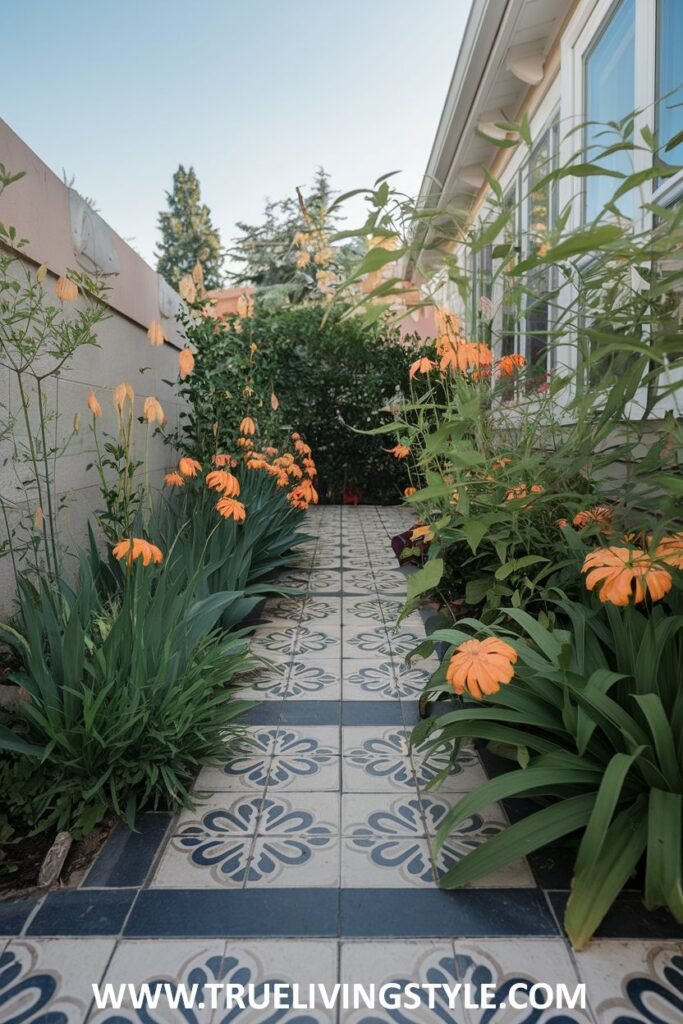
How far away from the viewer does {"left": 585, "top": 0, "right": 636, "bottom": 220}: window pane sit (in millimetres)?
3479

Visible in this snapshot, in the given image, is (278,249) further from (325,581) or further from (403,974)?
(403,974)

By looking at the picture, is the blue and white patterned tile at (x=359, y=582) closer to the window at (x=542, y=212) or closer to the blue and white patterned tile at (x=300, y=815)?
the window at (x=542, y=212)

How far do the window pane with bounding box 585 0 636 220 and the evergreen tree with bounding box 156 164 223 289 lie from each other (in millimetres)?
27866

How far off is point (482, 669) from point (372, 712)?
3.83ft

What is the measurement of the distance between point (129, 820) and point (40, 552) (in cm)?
148

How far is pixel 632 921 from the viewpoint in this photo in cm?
161

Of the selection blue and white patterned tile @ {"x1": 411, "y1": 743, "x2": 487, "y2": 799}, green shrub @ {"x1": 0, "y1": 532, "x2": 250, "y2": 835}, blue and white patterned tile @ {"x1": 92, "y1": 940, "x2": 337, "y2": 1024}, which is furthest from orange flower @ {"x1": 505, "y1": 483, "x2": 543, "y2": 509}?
blue and white patterned tile @ {"x1": 92, "y1": 940, "x2": 337, "y2": 1024}

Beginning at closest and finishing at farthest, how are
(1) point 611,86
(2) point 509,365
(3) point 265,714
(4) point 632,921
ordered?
1. (4) point 632,921
2. (3) point 265,714
3. (2) point 509,365
4. (1) point 611,86

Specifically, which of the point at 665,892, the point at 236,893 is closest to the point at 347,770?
the point at 236,893

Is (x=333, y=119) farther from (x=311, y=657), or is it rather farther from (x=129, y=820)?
(x=129, y=820)

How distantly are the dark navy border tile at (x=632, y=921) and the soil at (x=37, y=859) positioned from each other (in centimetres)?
116

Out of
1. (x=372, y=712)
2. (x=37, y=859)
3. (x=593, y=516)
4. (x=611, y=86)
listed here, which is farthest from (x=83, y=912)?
(x=611, y=86)

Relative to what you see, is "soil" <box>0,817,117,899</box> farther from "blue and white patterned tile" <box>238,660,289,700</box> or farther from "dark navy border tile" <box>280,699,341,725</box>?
"blue and white patterned tile" <box>238,660,289,700</box>

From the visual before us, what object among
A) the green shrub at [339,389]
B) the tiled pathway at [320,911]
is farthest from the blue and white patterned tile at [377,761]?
the green shrub at [339,389]
